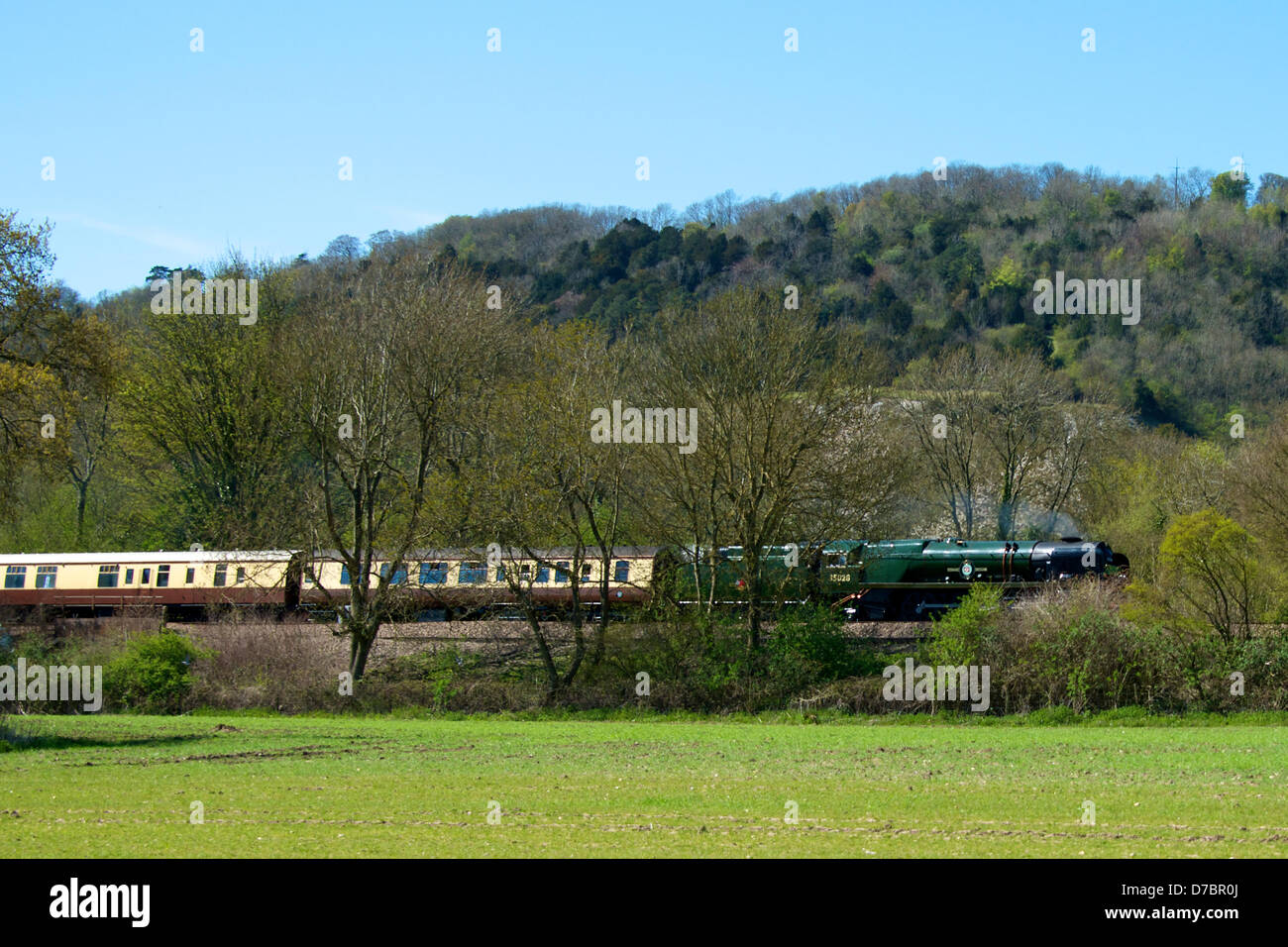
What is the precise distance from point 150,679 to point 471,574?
10393 mm

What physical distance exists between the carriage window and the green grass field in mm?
13243

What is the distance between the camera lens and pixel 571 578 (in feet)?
135

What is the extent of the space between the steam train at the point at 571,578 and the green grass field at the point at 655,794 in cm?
1220

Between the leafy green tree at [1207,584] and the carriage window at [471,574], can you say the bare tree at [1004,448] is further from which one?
the carriage window at [471,574]

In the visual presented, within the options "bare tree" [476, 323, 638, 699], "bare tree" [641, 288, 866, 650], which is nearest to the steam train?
"bare tree" [476, 323, 638, 699]

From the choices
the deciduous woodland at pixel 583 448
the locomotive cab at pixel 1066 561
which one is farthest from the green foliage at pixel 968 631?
the locomotive cab at pixel 1066 561

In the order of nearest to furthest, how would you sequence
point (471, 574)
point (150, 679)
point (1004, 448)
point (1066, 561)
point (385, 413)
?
point (150, 679)
point (471, 574)
point (1066, 561)
point (385, 413)
point (1004, 448)

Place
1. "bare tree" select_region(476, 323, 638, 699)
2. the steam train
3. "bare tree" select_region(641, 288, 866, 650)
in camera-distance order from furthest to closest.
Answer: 1. the steam train
2. "bare tree" select_region(476, 323, 638, 699)
3. "bare tree" select_region(641, 288, 866, 650)

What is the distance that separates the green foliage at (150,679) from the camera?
38781 millimetres

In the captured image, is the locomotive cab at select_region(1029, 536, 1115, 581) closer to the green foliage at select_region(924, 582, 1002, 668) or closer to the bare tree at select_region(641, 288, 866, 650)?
the bare tree at select_region(641, 288, 866, 650)

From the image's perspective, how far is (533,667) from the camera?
41.6 m

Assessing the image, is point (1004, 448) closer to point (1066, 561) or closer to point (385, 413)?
point (1066, 561)

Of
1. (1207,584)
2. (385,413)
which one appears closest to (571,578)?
(385,413)

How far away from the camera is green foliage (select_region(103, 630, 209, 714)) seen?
38781 millimetres
